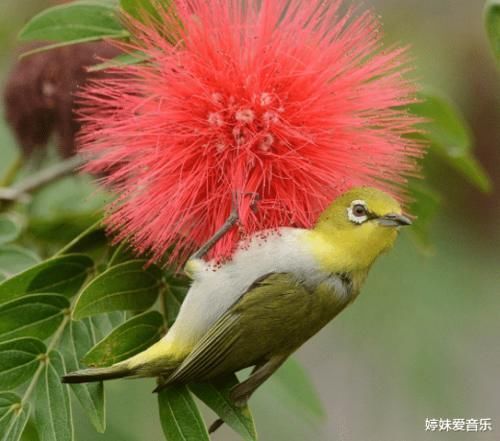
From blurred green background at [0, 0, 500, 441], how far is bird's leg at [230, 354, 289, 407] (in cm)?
153

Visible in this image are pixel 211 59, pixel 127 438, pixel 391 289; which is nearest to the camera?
pixel 211 59

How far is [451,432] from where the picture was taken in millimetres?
4742

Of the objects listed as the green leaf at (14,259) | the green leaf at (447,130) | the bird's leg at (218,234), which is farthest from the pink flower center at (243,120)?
the green leaf at (447,130)

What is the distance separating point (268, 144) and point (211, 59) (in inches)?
10.5

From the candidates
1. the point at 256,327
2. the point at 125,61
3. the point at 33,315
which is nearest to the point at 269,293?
the point at 256,327

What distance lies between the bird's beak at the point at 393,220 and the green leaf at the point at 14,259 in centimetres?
110

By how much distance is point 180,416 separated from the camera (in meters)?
2.41

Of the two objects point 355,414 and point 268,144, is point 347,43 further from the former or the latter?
point 355,414

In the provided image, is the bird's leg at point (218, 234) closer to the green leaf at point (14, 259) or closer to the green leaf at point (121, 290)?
the green leaf at point (121, 290)

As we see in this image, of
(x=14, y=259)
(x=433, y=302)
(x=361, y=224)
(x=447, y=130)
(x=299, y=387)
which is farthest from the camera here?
(x=433, y=302)

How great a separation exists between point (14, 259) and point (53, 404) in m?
0.69

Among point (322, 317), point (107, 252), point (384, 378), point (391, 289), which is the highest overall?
point (107, 252)

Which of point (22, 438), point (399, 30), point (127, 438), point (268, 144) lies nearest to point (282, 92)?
point (268, 144)
